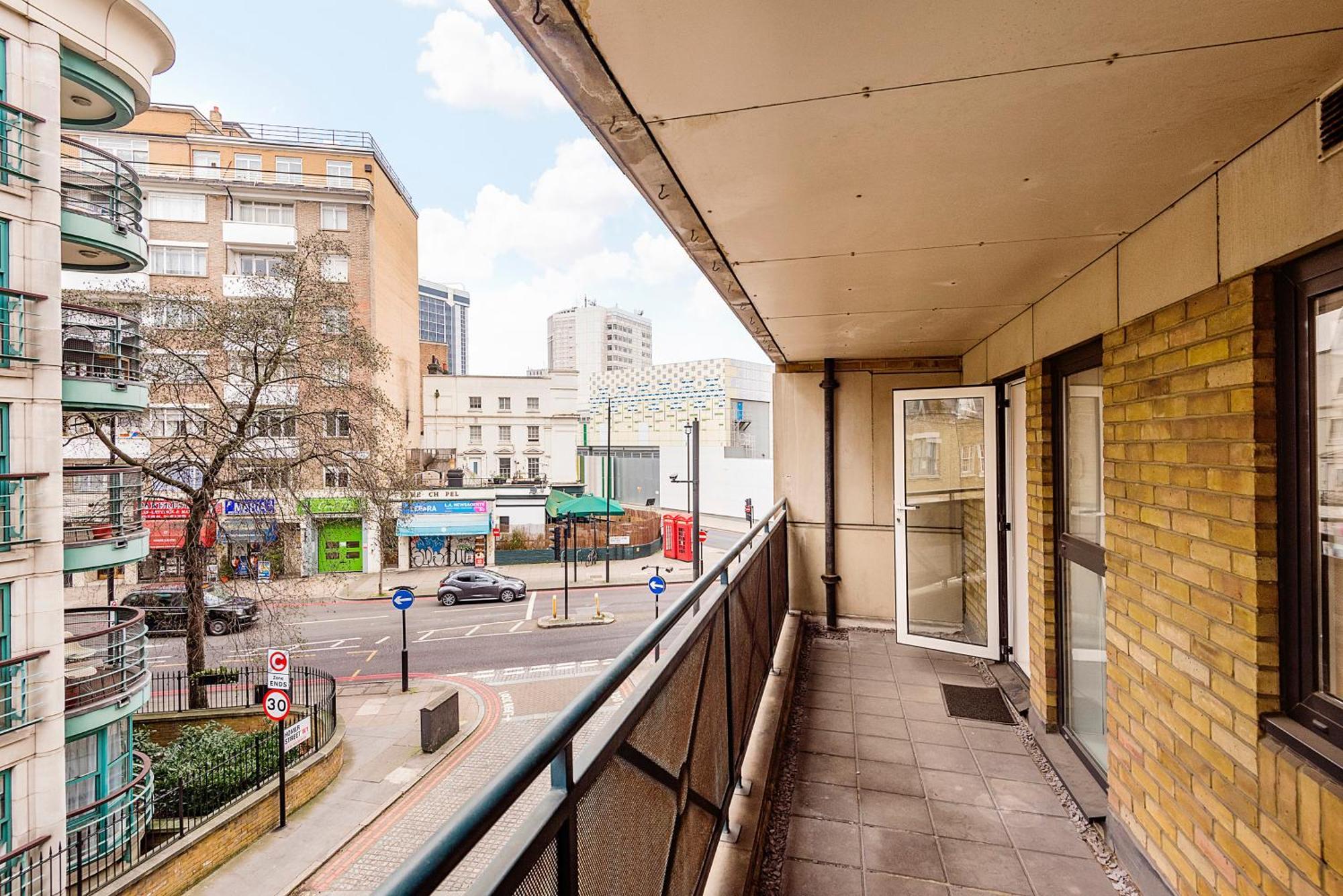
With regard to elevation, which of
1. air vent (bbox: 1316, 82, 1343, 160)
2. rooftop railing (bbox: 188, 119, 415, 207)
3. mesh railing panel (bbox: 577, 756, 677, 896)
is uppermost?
rooftop railing (bbox: 188, 119, 415, 207)

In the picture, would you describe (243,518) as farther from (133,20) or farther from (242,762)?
(133,20)

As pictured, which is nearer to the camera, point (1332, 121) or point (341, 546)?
point (1332, 121)

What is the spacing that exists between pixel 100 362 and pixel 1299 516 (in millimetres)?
9033

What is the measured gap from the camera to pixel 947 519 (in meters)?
4.52

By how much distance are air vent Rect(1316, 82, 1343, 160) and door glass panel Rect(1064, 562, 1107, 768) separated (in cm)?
189

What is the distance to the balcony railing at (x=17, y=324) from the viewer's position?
15.5ft

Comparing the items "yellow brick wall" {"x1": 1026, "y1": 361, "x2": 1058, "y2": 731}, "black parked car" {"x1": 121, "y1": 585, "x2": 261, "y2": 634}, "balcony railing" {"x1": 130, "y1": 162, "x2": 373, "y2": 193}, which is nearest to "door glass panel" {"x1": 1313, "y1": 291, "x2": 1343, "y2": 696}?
"yellow brick wall" {"x1": 1026, "y1": 361, "x2": 1058, "y2": 731}

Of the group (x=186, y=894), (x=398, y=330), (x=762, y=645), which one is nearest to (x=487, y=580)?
(x=186, y=894)

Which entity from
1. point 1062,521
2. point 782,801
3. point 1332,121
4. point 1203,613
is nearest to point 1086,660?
point 1062,521

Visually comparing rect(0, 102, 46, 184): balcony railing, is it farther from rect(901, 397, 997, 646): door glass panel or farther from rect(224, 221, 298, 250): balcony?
rect(224, 221, 298, 250): balcony

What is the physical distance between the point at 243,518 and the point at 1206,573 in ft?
36.7

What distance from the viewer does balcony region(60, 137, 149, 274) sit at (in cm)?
590

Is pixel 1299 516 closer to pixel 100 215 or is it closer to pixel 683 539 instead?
pixel 100 215

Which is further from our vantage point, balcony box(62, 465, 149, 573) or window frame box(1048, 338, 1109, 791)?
balcony box(62, 465, 149, 573)
